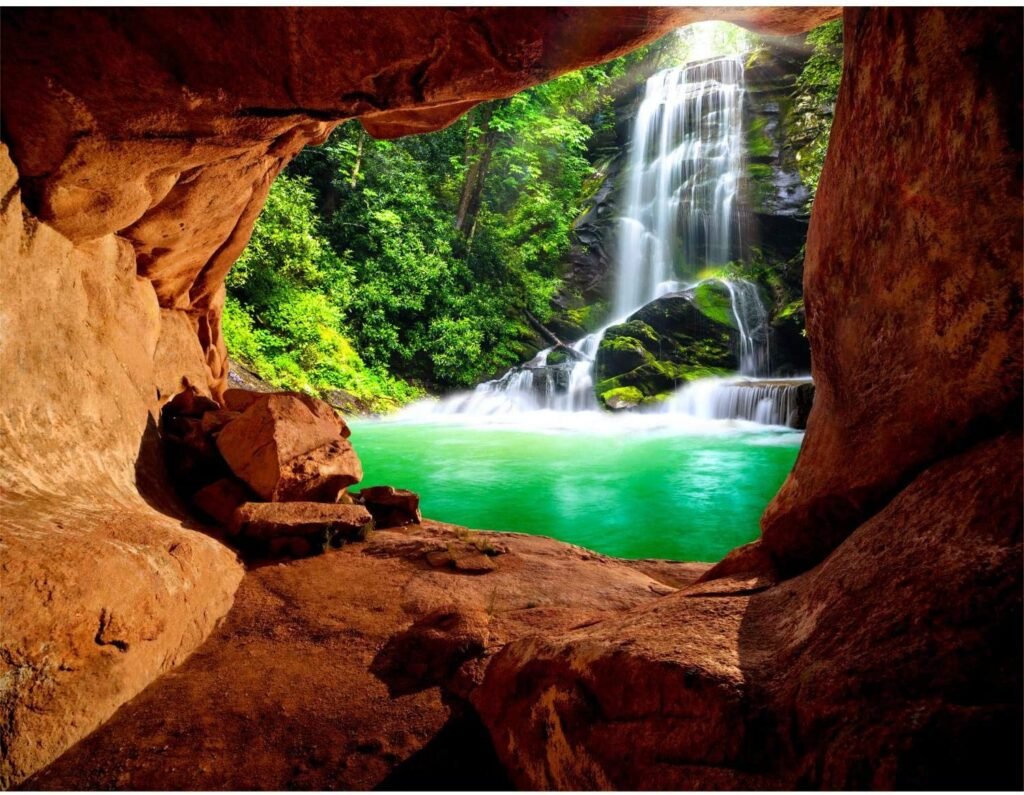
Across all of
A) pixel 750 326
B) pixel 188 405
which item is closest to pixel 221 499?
pixel 188 405

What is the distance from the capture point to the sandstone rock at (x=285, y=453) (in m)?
4.45

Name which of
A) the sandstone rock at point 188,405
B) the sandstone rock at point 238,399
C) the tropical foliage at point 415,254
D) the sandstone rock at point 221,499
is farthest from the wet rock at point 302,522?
the tropical foliage at point 415,254

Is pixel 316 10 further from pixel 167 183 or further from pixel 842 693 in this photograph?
pixel 842 693

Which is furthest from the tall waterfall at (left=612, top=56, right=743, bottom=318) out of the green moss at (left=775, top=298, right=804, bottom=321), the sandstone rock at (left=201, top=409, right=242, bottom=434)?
the sandstone rock at (left=201, top=409, right=242, bottom=434)

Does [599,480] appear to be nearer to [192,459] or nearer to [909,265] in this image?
[192,459]

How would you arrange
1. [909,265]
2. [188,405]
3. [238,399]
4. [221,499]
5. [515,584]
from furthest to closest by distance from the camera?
[238,399] → [188,405] → [221,499] → [515,584] → [909,265]

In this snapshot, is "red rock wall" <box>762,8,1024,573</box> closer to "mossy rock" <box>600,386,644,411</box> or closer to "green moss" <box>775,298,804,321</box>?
"mossy rock" <box>600,386,644,411</box>

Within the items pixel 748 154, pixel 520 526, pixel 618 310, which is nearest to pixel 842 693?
pixel 520 526

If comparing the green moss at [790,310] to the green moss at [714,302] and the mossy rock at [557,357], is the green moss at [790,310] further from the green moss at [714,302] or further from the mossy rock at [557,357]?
the mossy rock at [557,357]

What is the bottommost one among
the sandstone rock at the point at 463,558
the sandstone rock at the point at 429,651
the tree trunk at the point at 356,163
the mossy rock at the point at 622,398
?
the sandstone rock at the point at 463,558

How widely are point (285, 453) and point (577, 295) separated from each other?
61.4 feet

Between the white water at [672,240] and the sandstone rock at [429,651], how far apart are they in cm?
1228

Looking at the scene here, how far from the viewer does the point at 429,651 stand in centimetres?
276

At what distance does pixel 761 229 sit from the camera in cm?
2028
